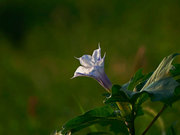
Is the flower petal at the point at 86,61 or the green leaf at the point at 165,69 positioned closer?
the green leaf at the point at 165,69

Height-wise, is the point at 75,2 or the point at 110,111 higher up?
the point at 75,2

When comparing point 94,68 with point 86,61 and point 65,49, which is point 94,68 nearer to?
point 86,61

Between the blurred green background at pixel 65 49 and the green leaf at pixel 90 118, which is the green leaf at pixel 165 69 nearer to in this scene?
the green leaf at pixel 90 118

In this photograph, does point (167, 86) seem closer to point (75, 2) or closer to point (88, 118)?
point (88, 118)

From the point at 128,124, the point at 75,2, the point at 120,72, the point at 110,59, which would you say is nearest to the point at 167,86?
the point at 128,124

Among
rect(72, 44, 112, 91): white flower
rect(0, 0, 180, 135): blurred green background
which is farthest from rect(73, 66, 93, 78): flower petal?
rect(0, 0, 180, 135): blurred green background

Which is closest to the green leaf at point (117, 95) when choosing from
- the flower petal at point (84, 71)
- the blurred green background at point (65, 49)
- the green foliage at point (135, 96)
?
the green foliage at point (135, 96)
